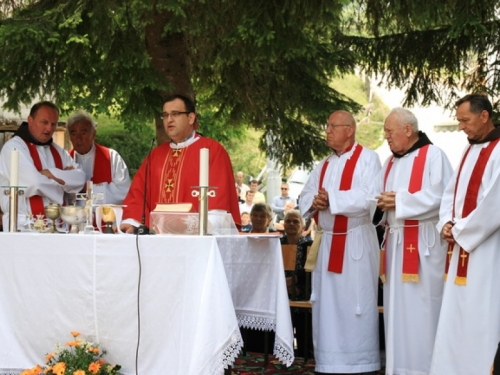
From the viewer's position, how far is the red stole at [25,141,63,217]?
25.8ft

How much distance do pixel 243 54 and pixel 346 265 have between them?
1.94 meters

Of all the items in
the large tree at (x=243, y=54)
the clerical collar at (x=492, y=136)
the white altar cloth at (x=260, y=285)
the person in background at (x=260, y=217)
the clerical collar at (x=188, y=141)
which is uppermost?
the large tree at (x=243, y=54)

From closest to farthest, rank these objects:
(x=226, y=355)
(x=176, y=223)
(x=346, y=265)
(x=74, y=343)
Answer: (x=226, y=355)
(x=74, y=343)
(x=176, y=223)
(x=346, y=265)

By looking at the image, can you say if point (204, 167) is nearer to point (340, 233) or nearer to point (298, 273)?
point (340, 233)

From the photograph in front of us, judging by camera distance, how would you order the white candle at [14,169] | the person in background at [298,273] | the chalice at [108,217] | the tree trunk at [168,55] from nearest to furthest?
the chalice at [108,217], the white candle at [14,169], the tree trunk at [168,55], the person in background at [298,273]

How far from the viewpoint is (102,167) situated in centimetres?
901

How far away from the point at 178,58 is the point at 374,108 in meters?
29.2

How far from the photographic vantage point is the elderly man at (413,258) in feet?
23.8

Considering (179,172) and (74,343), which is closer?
(74,343)

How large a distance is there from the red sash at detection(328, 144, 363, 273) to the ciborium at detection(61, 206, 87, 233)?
233 centimetres

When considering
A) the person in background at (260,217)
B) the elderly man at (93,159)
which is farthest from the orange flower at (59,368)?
the person in background at (260,217)

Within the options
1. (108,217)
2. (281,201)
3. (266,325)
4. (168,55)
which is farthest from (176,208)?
(281,201)

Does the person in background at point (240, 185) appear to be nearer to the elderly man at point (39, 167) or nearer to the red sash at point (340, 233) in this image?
the elderly man at point (39, 167)

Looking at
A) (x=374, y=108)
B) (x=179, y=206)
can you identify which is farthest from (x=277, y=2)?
(x=374, y=108)
